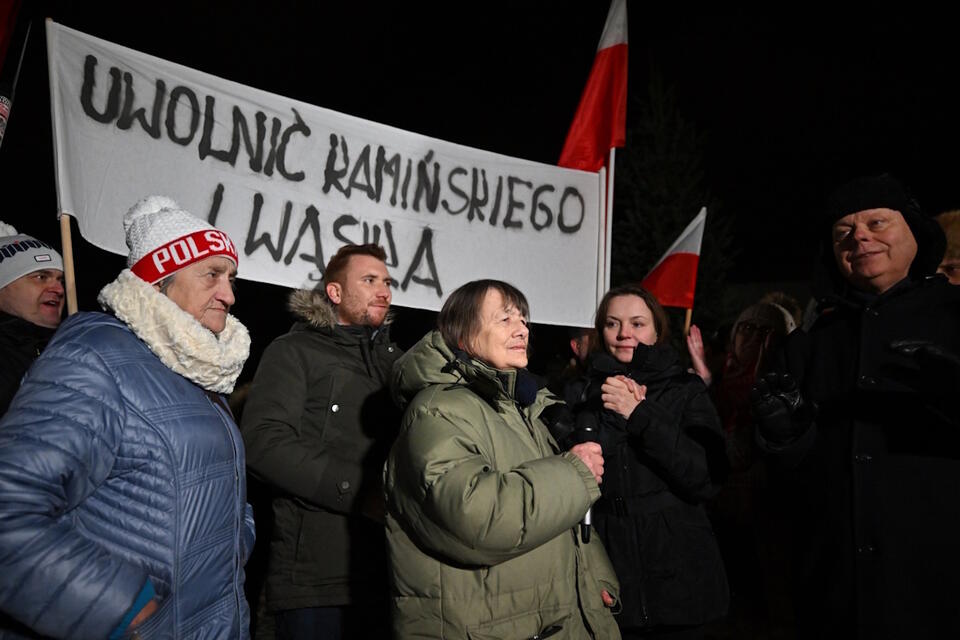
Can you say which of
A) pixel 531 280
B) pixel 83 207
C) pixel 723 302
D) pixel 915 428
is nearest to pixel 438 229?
pixel 531 280

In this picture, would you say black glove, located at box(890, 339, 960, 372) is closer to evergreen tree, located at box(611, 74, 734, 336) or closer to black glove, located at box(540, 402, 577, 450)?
black glove, located at box(540, 402, 577, 450)

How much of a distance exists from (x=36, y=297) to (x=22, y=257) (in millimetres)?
193

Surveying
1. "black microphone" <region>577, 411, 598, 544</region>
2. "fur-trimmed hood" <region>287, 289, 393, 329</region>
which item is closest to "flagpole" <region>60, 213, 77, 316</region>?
"fur-trimmed hood" <region>287, 289, 393, 329</region>

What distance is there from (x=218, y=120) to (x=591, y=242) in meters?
2.40

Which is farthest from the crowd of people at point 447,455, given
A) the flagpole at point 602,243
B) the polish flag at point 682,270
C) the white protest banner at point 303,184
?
the polish flag at point 682,270

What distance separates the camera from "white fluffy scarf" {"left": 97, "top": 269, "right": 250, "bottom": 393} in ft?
6.31

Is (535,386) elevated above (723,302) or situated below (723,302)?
below

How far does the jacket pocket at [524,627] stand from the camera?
1.98 m

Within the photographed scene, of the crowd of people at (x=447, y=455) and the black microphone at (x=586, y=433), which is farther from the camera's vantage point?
the black microphone at (x=586, y=433)

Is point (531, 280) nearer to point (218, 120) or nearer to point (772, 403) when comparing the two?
point (218, 120)

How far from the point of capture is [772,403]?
92.8 inches

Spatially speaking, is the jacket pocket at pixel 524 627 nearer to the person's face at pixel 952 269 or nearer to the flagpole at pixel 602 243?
the person's face at pixel 952 269

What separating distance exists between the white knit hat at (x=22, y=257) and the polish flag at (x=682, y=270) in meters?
3.72

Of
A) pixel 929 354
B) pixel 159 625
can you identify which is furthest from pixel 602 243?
pixel 159 625
